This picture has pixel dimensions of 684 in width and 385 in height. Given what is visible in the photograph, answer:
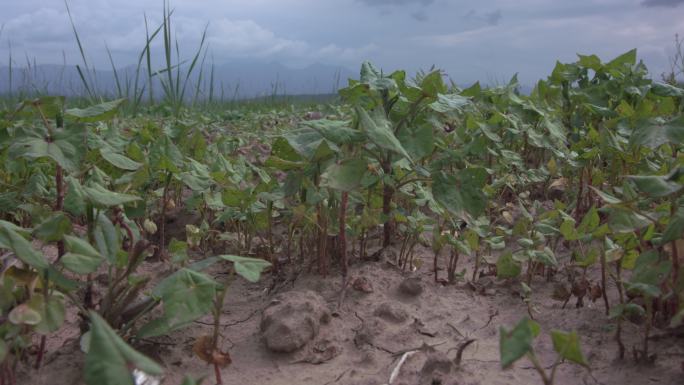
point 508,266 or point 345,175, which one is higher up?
point 345,175

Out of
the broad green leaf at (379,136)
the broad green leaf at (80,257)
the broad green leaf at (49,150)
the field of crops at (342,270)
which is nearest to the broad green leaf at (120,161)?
the field of crops at (342,270)

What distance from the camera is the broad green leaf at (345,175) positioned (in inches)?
54.8

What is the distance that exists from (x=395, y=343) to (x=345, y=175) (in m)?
0.43

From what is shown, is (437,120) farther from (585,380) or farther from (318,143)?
(585,380)

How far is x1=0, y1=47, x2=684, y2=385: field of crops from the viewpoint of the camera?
3.79 feet

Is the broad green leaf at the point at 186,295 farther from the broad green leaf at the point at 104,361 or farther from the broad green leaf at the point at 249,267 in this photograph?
the broad green leaf at the point at 104,361

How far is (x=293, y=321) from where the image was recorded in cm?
141

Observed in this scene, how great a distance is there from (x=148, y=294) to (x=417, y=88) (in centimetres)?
90

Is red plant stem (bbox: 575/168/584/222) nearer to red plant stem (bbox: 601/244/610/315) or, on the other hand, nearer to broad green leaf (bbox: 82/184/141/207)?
red plant stem (bbox: 601/244/610/315)

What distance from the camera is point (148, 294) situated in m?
1.43

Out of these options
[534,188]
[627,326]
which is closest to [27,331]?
[627,326]

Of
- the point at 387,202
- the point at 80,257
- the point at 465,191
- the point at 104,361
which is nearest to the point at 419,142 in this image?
the point at 465,191

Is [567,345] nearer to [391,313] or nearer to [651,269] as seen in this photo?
[651,269]

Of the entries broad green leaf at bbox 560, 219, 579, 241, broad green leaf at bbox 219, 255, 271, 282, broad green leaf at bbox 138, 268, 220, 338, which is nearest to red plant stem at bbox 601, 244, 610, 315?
broad green leaf at bbox 560, 219, 579, 241
